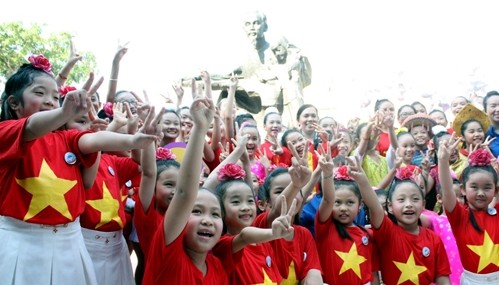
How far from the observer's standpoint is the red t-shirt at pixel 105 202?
111 inches

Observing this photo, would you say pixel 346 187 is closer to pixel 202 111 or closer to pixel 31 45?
pixel 202 111

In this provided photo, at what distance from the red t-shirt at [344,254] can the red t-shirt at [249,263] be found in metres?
0.51

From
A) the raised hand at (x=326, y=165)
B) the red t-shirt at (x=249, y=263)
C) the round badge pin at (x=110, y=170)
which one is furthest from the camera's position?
the raised hand at (x=326, y=165)

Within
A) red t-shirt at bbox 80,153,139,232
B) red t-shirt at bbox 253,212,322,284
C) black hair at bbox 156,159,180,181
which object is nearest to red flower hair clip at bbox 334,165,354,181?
red t-shirt at bbox 253,212,322,284

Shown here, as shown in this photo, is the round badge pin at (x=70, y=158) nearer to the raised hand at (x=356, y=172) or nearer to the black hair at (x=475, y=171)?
the raised hand at (x=356, y=172)

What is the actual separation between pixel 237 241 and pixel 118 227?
76 centimetres

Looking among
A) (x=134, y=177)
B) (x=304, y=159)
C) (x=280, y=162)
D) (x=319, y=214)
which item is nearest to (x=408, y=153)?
(x=280, y=162)

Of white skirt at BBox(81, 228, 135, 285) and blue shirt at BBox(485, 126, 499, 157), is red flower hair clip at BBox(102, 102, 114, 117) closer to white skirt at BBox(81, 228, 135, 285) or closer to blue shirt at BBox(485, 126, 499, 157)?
white skirt at BBox(81, 228, 135, 285)

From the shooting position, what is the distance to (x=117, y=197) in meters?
2.96

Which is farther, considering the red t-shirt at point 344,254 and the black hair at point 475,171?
the black hair at point 475,171

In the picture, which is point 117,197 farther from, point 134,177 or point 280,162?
point 280,162

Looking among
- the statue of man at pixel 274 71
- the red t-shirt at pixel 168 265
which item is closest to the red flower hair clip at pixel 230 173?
the red t-shirt at pixel 168 265

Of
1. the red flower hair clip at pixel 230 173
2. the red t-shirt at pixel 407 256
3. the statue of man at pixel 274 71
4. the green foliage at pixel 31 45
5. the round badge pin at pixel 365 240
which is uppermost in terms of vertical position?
the green foliage at pixel 31 45

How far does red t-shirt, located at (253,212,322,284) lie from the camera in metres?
3.07
